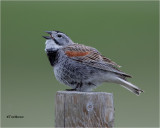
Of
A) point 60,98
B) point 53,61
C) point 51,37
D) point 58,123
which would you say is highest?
point 51,37

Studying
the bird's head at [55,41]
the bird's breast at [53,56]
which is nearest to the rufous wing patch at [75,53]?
the bird's breast at [53,56]

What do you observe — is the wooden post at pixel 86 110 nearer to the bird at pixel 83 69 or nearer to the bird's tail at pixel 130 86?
the bird at pixel 83 69

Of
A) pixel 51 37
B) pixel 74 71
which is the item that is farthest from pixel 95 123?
pixel 51 37

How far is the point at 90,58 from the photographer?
21.0 feet

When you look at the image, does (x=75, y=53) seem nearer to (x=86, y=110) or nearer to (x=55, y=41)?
(x=55, y=41)

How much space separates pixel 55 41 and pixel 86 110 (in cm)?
255

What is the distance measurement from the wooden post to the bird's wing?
1.75 meters

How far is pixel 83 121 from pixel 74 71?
179cm

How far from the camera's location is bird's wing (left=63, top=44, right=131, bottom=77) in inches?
249

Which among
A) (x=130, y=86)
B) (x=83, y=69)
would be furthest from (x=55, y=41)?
(x=130, y=86)

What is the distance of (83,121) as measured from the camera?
4.49m

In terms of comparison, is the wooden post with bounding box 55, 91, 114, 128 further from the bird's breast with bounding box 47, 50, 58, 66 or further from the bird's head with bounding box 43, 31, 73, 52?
the bird's head with bounding box 43, 31, 73, 52

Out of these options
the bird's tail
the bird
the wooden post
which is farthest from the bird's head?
the wooden post

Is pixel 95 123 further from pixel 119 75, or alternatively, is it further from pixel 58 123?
pixel 119 75
